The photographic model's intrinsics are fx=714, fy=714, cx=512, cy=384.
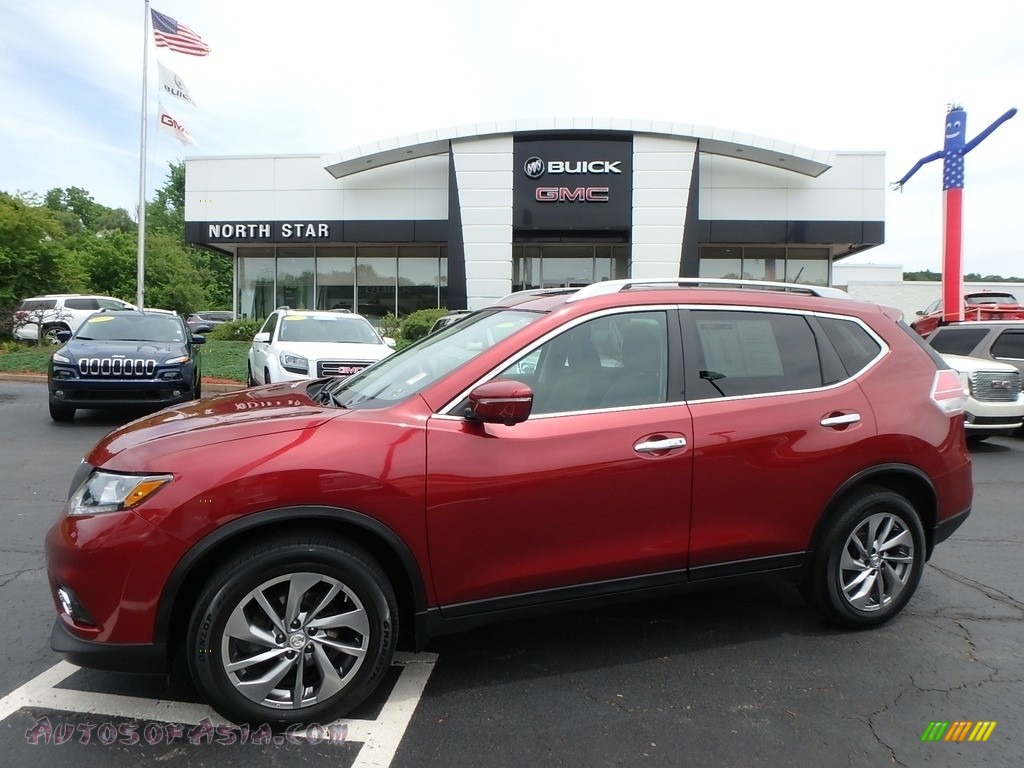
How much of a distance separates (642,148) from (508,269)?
5.29 meters

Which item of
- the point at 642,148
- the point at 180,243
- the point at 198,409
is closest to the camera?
the point at 198,409

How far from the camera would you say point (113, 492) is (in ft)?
8.66

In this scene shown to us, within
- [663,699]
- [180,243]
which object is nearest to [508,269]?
[663,699]

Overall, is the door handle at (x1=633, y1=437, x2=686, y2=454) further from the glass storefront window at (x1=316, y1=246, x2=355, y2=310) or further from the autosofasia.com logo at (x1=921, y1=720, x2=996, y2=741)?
the glass storefront window at (x1=316, y1=246, x2=355, y2=310)

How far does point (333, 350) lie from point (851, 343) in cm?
748

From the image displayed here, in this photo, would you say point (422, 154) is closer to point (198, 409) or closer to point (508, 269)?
point (508, 269)

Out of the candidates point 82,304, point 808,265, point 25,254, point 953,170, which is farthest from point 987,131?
point 82,304

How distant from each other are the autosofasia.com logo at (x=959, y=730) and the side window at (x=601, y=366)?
1690mm

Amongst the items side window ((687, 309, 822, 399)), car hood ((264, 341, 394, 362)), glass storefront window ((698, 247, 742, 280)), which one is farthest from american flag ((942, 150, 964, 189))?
side window ((687, 309, 822, 399))

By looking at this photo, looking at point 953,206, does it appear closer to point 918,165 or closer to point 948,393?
point 918,165

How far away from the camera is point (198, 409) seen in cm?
334

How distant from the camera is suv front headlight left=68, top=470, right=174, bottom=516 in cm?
259

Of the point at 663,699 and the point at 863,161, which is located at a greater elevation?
the point at 863,161

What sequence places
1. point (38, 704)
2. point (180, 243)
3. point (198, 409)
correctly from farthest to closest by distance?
point (180, 243), point (198, 409), point (38, 704)
